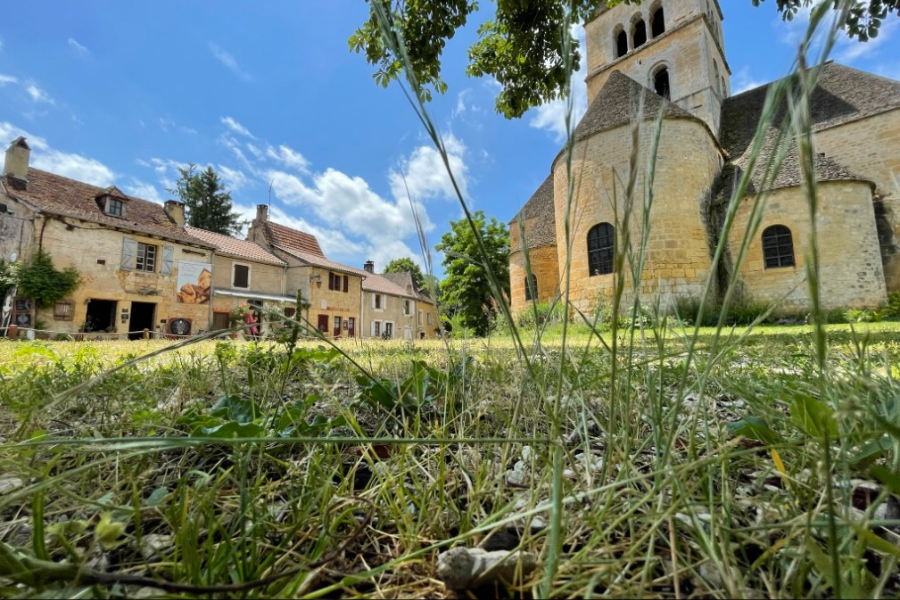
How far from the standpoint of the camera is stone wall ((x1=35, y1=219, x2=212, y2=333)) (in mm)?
13203

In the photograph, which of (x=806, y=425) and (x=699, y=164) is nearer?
(x=806, y=425)

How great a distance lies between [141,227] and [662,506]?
1981 cm

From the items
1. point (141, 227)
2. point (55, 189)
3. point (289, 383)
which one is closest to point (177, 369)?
point (289, 383)

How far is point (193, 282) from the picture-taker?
16734 millimetres

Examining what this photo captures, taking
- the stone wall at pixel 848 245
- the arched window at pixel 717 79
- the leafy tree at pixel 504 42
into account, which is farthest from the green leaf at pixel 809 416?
the arched window at pixel 717 79

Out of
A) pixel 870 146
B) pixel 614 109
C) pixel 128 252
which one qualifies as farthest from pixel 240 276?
pixel 870 146

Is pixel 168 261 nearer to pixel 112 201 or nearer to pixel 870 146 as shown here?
pixel 112 201

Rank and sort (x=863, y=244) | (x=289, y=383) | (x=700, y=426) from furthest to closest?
(x=863, y=244)
(x=289, y=383)
(x=700, y=426)

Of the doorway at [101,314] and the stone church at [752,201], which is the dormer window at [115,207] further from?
the stone church at [752,201]

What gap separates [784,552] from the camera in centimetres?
47

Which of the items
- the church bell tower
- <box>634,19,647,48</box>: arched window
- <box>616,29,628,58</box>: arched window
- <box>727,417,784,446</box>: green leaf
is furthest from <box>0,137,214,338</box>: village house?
<box>634,19,647,48</box>: arched window

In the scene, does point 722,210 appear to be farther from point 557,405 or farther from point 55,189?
point 55,189

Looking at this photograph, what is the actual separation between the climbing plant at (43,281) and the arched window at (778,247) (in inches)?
849

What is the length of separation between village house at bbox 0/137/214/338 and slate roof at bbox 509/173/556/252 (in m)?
14.0
